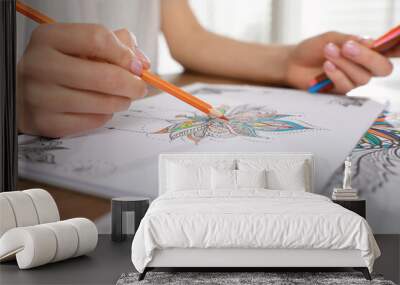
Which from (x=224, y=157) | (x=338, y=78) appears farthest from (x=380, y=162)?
(x=224, y=157)

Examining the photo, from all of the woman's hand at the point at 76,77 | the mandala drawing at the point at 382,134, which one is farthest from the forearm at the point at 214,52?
the mandala drawing at the point at 382,134

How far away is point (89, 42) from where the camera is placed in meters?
5.36

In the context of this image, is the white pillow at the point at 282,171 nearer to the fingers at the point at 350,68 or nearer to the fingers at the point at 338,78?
the fingers at the point at 338,78

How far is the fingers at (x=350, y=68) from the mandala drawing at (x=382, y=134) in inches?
14.0

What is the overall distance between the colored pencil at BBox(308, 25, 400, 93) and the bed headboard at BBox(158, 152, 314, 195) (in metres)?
0.54

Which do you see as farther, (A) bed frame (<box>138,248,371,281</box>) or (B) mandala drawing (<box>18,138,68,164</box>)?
(B) mandala drawing (<box>18,138,68,164</box>)

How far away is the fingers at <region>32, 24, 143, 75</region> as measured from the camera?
210 inches

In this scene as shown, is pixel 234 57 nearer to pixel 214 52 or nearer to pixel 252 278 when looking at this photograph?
pixel 214 52

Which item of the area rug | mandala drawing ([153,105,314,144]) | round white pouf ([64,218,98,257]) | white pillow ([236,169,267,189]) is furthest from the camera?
mandala drawing ([153,105,314,144])

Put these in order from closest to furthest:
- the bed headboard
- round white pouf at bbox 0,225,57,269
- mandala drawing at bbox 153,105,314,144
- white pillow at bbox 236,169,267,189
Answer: round white pouf at bbox 0,225,57,269 < white pillow at bbox 236,169,267,189 < the bed headboard < mandala drawing at bbox 153,105,314,144

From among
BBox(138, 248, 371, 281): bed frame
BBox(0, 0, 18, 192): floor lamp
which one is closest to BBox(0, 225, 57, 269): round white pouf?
BBox(138, 248, 371, 281): bed frame

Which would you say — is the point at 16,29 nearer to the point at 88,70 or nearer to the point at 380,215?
the point at 88,70

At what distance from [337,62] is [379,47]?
1.13 feet

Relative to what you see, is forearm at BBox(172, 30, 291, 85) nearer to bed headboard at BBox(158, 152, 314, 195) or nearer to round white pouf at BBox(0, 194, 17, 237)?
bed headboard at BBox(158, 152, 314, 195)
